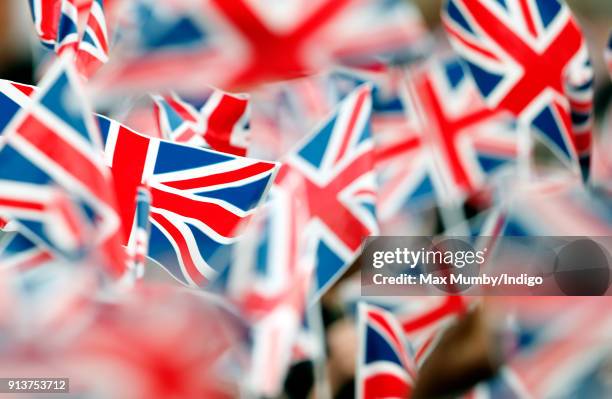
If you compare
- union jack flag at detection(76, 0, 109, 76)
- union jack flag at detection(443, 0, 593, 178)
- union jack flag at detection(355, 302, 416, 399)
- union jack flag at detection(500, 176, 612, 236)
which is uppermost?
union jack flag at detection(443, 0, 593, 178)

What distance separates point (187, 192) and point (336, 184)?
185mm

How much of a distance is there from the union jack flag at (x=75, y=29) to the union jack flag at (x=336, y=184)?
0.21m

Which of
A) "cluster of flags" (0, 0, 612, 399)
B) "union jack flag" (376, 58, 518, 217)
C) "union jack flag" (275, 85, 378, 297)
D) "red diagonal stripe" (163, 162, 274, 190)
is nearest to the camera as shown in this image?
"cluster of flags" (0, 0, 612, 399)

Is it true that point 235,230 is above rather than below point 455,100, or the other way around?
below

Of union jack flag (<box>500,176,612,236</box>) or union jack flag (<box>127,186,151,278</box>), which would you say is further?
union jack flag (<box>500,176,612,236</box>)

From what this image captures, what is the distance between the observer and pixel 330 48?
1.20 meters

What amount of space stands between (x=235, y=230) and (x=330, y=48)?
533mm

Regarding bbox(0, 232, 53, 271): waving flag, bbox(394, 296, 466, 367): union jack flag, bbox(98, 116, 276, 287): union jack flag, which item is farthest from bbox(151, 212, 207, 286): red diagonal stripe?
bbox(394, 296, 466, 367): union jack flag

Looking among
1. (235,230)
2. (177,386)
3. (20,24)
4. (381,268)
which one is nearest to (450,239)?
(381,268)

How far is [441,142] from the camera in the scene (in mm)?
1101

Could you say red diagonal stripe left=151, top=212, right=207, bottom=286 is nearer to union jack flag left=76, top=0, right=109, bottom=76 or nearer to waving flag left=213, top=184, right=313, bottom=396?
waving flag left=213, top=184, right=313, bottom=396

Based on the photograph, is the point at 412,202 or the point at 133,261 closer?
the point at 133,261

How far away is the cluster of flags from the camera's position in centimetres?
61

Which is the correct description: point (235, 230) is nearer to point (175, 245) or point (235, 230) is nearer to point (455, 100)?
point (175, 245)
